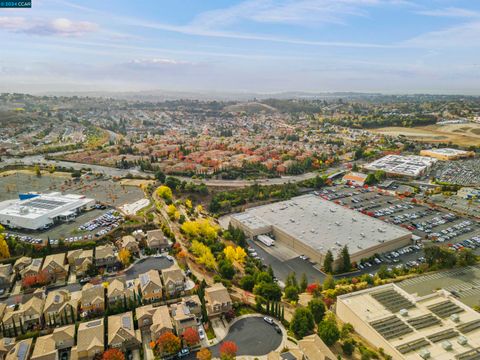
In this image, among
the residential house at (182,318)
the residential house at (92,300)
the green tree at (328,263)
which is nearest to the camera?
the residential house at (182,318)

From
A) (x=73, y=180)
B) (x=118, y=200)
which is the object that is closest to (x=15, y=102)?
(x=73, y=180)

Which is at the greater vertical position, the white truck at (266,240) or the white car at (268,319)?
the white truck at (266,240)

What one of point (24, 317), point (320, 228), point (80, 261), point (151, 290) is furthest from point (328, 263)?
point (24, 317)

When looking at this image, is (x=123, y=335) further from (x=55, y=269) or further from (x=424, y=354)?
(x=424, y=354)

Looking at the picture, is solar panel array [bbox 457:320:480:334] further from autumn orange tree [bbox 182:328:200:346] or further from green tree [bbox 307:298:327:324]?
autumn orange tree [bbox 182:328:200:346]

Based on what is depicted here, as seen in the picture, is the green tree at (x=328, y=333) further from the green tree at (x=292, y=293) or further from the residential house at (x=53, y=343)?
the residential house at (x=53, y=343)

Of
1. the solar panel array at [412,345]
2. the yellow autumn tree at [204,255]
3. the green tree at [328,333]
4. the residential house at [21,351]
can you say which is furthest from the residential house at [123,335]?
the solar panel array at [412,345]
